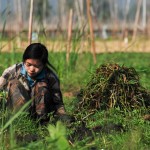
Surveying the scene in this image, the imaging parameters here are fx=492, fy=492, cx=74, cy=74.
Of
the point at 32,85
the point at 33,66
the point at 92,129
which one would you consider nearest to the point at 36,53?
the point at 33,66

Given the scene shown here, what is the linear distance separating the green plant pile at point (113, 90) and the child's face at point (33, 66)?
625 millimetres

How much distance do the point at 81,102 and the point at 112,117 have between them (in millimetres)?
393

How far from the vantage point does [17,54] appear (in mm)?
7066

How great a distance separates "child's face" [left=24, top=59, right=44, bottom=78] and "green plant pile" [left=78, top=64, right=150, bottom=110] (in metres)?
0.62

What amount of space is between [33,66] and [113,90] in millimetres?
779

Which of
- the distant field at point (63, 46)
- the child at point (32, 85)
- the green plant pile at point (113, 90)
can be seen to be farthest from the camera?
the distant field at point (63, 46)

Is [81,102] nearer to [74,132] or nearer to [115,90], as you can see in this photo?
[115,90]

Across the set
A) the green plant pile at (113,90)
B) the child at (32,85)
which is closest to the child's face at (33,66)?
the child at (32,85)

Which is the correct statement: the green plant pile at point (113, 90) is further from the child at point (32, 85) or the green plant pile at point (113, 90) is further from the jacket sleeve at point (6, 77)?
the jacket sleeve at point (6, 77)

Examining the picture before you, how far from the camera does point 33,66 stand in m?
3.74

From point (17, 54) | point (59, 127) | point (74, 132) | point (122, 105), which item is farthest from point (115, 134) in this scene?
point (17, 54)

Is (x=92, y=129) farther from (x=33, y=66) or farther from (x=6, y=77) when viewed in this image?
(x=6, y=77)

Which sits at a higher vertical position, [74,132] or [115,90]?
[115,90]

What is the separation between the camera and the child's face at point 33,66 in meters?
3.72
